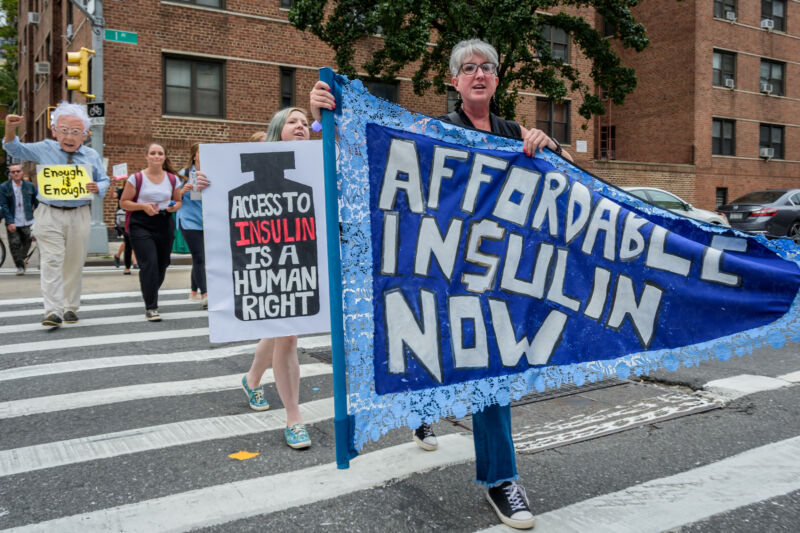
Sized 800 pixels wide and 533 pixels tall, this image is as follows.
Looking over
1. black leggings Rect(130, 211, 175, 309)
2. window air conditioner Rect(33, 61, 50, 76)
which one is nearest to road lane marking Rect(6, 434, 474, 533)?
black leggings Rect(130, 211, 175, 309)

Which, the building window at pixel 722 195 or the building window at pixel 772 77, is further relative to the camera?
the building window at pixel 772 77

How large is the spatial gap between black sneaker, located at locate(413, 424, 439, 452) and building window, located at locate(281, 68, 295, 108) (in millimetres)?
20617

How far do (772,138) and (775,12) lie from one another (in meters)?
6.49

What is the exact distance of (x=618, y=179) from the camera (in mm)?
29156

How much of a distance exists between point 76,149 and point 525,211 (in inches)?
238

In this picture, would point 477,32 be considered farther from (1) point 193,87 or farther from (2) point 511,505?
(2) point 511,505

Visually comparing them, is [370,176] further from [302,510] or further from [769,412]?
[769,412]

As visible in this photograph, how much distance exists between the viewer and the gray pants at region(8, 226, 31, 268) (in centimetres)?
1268

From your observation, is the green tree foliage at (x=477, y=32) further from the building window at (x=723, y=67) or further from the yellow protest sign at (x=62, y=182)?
the building window at (x=723, y=67)

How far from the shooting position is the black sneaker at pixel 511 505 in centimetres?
288

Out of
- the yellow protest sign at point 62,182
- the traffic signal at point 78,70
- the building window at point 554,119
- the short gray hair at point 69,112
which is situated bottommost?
the yellow protest sign at point 62,182

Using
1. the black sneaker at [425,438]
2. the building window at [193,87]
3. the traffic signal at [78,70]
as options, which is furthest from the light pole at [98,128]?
the black sneaker at [425,438]

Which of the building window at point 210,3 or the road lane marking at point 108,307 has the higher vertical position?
the building window at point 210,3

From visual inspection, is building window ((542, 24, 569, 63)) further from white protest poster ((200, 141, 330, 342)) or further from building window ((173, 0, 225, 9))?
white protest poster ((200, 141, 330, 342))
